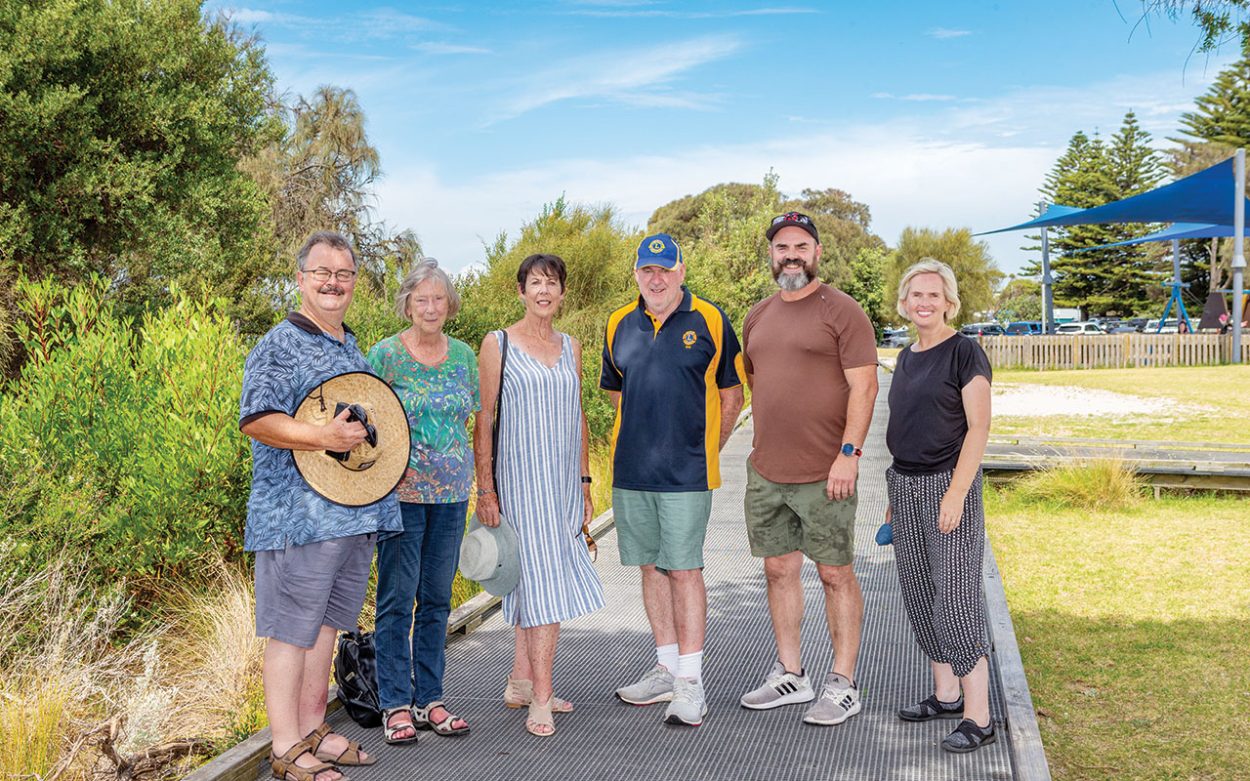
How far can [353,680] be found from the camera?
4434 millimetres

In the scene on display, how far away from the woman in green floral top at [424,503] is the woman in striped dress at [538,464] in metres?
0.11

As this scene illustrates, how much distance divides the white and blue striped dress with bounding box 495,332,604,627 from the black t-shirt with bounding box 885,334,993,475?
1318mm

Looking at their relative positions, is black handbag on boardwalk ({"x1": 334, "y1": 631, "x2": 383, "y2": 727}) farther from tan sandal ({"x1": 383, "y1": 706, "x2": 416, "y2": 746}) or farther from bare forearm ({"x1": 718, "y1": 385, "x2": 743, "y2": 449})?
bare forearm ({"x1": 718, "y1": 385, "x2": 743, "y2": 449})

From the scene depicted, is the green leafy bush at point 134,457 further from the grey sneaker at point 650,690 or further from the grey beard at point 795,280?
the grey beard at point 795,280

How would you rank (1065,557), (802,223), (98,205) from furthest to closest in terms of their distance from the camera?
1. (98,205)
2. (1065,557)
3. (802,223)

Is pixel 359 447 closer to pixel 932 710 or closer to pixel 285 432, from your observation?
pixel 285 432

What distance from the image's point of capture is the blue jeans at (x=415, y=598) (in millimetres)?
4281

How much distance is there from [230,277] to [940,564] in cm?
2091

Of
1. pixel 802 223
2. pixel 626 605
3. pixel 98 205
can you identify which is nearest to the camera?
pixel 802 223

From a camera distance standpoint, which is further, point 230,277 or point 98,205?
point 230,277

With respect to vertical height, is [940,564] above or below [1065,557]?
above

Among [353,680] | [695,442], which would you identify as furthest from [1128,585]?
[353,680]

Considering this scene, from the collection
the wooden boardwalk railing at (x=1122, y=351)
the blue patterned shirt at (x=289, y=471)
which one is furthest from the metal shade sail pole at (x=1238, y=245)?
the blue patterned shirt at (x=289, y=471)

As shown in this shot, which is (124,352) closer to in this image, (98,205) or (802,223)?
(802,223)
